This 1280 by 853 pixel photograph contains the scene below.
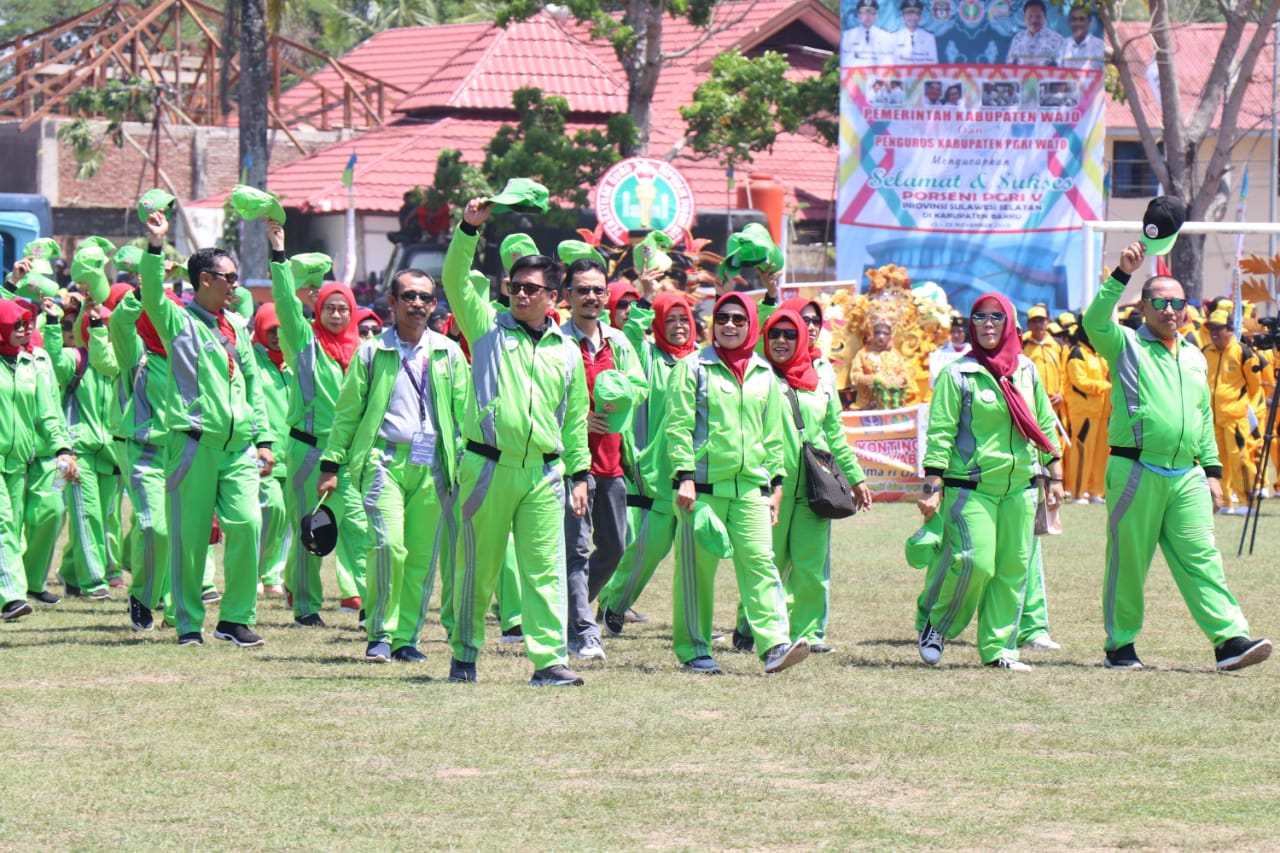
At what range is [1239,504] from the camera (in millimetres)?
19188

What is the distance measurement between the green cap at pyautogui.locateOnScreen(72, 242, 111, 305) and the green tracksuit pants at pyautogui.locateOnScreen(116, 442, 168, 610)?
1.16 m

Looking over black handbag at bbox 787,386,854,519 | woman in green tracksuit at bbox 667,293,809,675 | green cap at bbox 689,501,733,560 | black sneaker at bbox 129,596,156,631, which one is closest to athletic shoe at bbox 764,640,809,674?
woman in green tracksuit at bbox 667,293,809,675

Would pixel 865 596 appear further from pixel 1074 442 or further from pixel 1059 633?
pixel 1074 442

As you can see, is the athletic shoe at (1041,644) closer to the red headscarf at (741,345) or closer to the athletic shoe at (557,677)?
the red headscarf at (741,345)

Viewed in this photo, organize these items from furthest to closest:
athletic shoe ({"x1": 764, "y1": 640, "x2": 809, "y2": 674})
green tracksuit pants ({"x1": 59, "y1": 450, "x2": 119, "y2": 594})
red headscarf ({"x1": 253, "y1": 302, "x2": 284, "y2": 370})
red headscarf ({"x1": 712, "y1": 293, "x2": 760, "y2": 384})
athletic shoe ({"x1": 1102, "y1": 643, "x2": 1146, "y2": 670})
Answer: green tracksuit pants ({"x1": 59, "y1": 450, "x2": 119, "y2": 594}), red headscarf ({"x1": 253, "y1": 302, "x2": 284, "y2": 370}), athletic shoe ({"x1": 1102, "y1": 643, "x2": 1146, "y2": 670}), red headscarf ({"x1": 712, "y1": 293, "x2": 760, "y2": 384}), athletic shoe ({"x1": 764, "y1": 640, "x2": 809, "y2": 674})

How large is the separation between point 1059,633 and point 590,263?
350cm

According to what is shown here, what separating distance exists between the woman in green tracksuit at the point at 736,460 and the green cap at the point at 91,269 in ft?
12.6

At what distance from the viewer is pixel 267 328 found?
12000mm

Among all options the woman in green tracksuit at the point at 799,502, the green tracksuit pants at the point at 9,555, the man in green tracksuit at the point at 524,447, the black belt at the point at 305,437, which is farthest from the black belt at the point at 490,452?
the green tracksuit pants at the point at 9,555

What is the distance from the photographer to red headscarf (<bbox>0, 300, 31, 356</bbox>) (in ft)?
36.3

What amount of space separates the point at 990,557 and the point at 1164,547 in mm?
840

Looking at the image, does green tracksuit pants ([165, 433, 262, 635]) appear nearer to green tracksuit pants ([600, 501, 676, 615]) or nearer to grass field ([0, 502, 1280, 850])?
grass field ([0, 502, 1280, 850])

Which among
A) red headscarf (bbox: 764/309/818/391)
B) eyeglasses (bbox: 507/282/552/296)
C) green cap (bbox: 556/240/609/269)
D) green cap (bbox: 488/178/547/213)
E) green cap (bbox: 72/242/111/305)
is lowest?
red headscarf (bbox: 764/309/818/391)

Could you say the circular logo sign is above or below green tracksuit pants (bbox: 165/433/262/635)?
above
